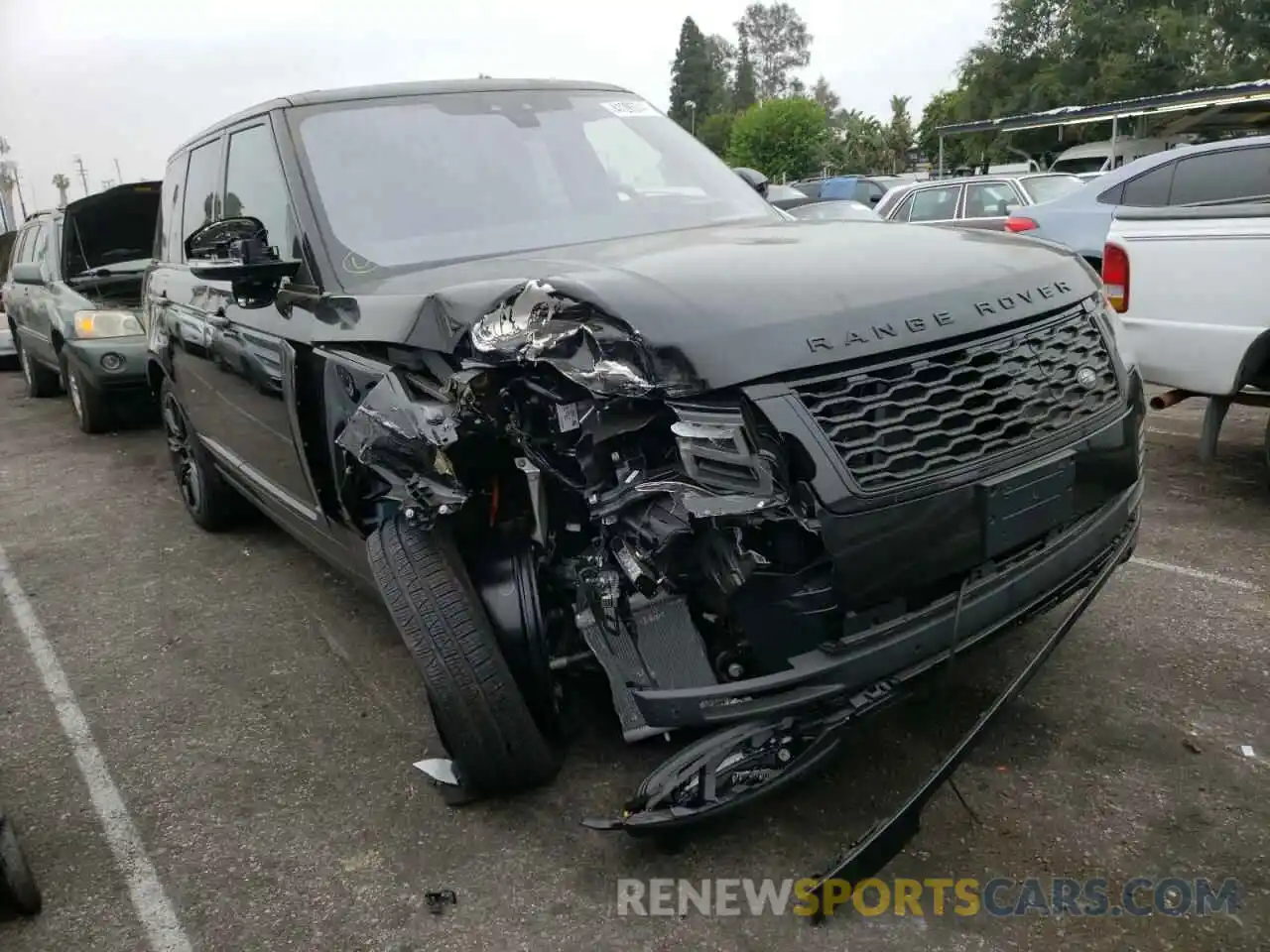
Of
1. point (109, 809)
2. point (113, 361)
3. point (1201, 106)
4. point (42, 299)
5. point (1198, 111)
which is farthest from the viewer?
point (1198, 111)

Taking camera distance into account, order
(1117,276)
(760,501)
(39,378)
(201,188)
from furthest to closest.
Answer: (39,378) < (1117,276) < (201,188) < (760,501)

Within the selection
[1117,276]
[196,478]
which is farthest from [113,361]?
[1117,276]

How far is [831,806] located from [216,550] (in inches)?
144

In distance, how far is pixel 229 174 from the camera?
4203 mm

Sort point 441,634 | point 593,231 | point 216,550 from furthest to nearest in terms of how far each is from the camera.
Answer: point 216,550
point 593,231
point 441,634

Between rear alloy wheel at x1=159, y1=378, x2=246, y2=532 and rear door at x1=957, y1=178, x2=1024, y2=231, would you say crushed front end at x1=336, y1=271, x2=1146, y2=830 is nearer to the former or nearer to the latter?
rear alloy wheel at x1=159, y1=378, x2=246, y2=532

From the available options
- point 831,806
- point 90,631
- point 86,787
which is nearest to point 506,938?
point 831,806

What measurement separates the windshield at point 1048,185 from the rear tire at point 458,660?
11.3 m

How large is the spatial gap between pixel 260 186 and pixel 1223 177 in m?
6.40

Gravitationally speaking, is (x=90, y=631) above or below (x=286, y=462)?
below

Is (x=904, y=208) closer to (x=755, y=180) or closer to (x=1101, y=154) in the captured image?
(x=755, y=180)

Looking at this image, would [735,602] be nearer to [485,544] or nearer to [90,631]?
[485,544]

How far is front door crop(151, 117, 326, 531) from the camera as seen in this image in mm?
3459

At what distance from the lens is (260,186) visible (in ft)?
12.5
